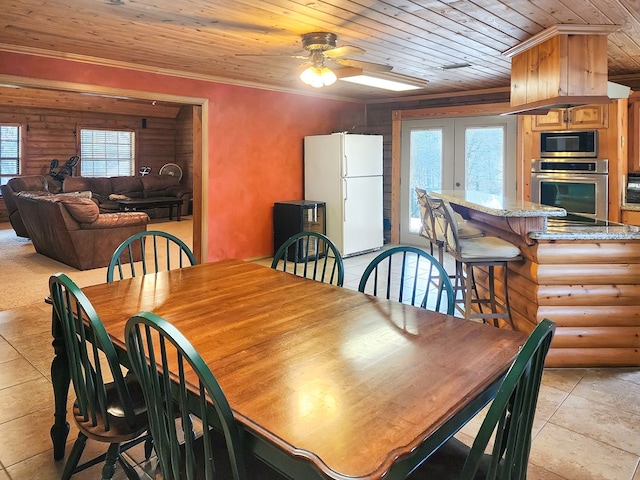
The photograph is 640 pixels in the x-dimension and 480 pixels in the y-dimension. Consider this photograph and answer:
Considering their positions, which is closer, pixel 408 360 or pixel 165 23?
pixel 408 360

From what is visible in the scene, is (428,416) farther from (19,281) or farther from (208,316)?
(19,281)

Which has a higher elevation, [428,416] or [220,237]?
[220,237]

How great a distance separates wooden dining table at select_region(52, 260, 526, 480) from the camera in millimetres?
1030

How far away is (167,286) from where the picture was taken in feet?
7.43

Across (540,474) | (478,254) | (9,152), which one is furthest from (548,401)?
(9,152)

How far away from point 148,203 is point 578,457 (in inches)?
353

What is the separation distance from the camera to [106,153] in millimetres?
10953

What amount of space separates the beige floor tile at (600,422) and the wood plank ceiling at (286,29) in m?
2.37

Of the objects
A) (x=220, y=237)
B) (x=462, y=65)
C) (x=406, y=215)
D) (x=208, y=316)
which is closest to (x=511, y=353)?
(x=208, y=316)

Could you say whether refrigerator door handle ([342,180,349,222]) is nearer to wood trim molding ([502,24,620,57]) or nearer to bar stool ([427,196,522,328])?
bar stool ([427,196,522,328])

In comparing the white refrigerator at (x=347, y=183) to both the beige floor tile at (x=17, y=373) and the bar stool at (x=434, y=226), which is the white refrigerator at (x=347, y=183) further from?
the beige floor tile at (x=17, y=373)

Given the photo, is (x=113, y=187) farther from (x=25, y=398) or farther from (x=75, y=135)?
(x=25, y=398)

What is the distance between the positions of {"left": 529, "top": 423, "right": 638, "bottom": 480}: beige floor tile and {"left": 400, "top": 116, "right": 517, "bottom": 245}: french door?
453 centimetres

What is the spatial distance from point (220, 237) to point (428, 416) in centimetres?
498
